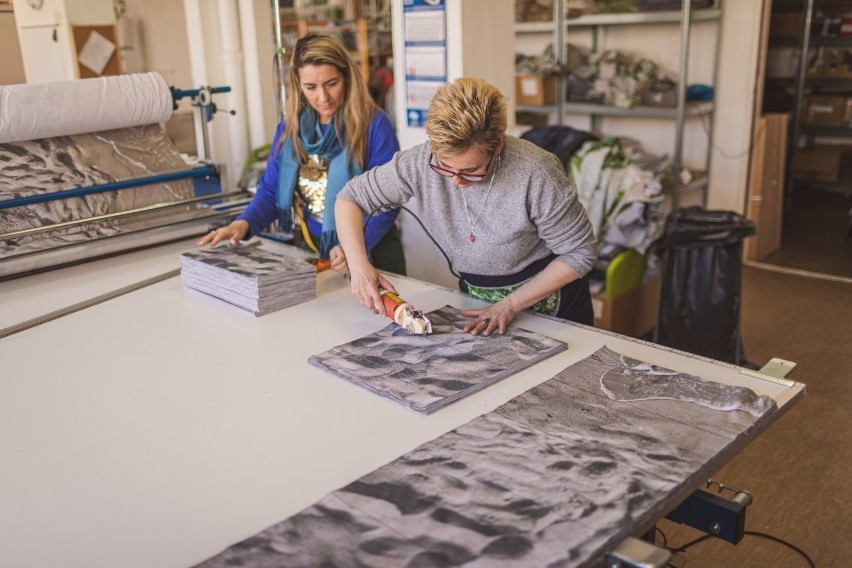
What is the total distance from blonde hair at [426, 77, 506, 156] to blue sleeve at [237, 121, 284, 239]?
96 cm

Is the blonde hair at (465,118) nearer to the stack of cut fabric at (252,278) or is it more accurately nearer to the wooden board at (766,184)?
the stack of cut fabric at (252,278)

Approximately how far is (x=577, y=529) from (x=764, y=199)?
449 cm

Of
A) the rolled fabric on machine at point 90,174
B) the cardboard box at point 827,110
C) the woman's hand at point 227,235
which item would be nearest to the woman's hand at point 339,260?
the woman's hand at point 227,235

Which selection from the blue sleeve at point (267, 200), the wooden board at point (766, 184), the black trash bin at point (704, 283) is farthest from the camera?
the wooden board at point (766, 184)

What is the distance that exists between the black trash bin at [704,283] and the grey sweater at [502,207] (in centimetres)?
166

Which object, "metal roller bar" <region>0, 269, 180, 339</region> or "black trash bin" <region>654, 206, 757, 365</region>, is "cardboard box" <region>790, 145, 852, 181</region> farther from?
"metal roller bar" <region>0, 269, 180, 339</region>

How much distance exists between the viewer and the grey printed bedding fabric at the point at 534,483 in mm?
1164

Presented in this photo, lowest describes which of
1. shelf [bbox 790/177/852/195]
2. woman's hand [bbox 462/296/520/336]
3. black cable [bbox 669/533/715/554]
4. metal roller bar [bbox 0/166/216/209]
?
black cable [bbox 669/533/715/554]

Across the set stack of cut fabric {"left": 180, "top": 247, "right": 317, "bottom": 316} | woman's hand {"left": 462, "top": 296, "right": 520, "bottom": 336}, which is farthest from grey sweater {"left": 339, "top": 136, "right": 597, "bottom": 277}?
stack of cut fabric {"left": 180, "top": 247, "right": 317, "bottom": 316}

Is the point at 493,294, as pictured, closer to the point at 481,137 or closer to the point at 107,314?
the point at 481,137

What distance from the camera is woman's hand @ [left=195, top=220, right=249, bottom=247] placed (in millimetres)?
2447

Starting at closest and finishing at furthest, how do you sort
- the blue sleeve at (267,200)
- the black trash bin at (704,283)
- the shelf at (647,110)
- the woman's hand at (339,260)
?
the woman's hand at (339,260) < the blue sleeve at (267,200) < the black trash bin at (704,283) < the shelf at (647,110)

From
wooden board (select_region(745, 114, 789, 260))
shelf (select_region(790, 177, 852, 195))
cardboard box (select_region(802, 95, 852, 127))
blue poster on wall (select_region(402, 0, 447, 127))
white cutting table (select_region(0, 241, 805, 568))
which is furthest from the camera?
shelf (select_region(790, 177, 852, 195))

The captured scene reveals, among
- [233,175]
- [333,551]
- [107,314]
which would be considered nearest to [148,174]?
[107,314]
